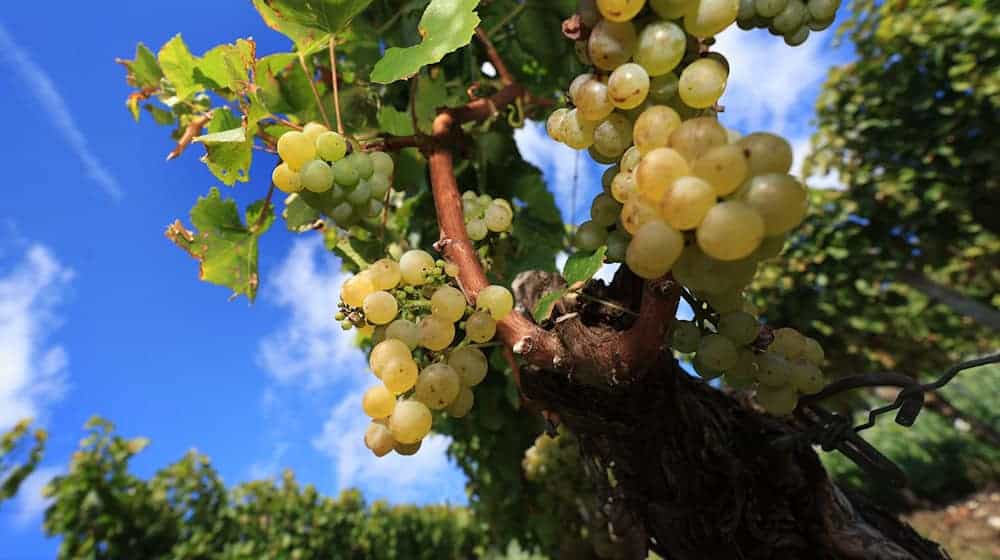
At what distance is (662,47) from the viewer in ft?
1.53

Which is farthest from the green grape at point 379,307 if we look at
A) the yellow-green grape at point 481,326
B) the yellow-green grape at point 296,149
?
the yellow-green grape at point 296,149

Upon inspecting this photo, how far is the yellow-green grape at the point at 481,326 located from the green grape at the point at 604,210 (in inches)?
6.8

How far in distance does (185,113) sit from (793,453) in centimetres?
152

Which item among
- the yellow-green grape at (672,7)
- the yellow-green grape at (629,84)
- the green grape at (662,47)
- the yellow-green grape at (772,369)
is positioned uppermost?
the yellow-green grape at (672,7)

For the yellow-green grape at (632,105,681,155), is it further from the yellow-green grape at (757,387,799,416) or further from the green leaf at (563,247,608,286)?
the yellow-green grape at (757,387,799,416)

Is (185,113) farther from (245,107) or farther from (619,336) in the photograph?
(619,336)

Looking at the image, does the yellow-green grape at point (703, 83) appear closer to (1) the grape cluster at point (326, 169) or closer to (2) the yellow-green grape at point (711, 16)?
(2) the yellow-green grape at point (711, 16)

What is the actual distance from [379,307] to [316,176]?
19cm

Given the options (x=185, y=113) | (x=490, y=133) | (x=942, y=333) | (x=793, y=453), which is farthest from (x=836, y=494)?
(x=942, y=333)

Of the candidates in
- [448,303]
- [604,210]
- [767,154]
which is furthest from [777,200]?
[448,303]

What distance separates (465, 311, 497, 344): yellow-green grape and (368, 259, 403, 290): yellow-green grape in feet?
0.40

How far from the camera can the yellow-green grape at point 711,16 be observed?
451 mm

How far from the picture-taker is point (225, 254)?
1.04 metres

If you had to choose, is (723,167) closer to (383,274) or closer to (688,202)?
(688,202)
